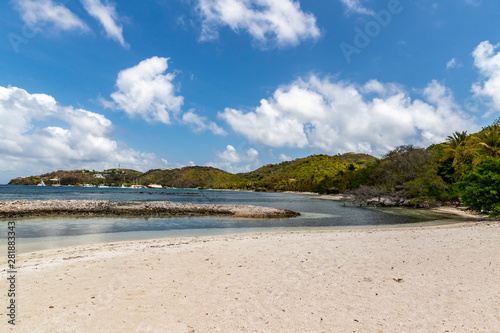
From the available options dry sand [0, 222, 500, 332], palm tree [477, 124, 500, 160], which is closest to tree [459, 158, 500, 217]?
palm tree [477, 124, 500, 160]

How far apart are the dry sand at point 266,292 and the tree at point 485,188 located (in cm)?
1688

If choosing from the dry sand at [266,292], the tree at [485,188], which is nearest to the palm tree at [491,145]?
the tree at [485,188]

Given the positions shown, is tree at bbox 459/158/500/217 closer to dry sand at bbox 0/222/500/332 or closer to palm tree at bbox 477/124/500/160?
palm tree at bbox 477/124/500/160

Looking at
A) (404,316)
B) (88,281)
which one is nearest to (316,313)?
(404,316)

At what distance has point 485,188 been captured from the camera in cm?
2436

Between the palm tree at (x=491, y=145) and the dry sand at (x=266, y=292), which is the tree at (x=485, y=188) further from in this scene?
the dry sand at (x=266, y=292)

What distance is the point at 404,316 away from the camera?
18.2 feet

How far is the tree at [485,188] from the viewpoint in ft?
79.0

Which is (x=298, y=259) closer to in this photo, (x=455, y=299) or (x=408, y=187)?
(x=455, y=299)

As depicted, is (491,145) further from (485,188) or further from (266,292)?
(266,292)

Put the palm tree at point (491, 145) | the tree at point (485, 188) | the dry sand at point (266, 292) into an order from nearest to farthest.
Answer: the dry sand at point (266, 292) < the tree at point (485, 188) < the palm tree at point (491, 145)

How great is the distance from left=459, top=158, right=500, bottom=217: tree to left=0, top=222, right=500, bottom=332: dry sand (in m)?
16.9

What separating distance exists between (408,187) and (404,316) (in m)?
47.3

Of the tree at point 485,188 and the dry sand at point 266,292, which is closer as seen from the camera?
the dry sand at point 266,292
